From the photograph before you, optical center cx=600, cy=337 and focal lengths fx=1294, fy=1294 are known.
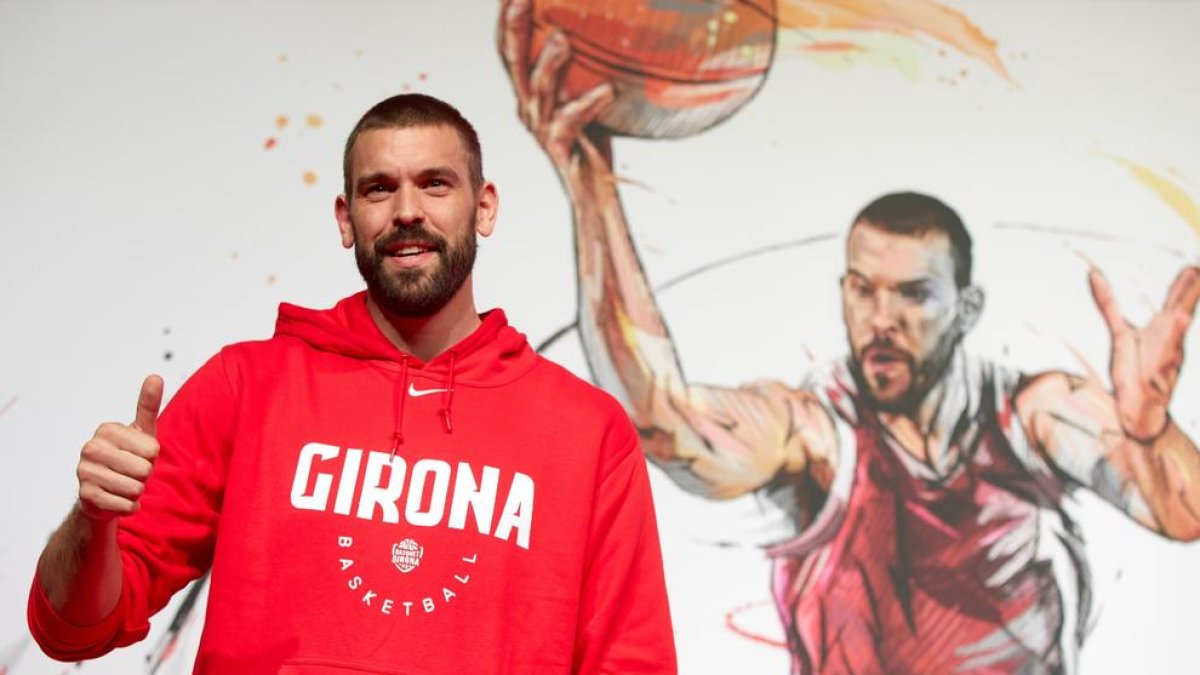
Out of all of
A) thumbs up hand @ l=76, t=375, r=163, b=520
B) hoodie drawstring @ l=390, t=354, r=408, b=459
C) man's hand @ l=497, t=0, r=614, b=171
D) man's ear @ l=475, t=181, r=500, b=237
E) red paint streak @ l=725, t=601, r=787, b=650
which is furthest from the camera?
man's hand @ l=497, t=0, r=614, b=171

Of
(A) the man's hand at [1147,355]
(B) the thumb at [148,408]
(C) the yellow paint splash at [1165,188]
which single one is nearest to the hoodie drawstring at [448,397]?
(B) the thumb at [148,408]

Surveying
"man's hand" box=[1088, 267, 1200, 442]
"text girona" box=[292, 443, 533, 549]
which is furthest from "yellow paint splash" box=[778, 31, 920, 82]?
"text girona" box=[292, 443, 533, 549]

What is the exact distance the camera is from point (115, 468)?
91 cm

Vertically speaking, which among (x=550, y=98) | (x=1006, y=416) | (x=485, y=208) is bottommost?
(x=1006, y=416)

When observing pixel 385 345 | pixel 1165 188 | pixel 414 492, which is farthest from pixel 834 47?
pixel 414 492

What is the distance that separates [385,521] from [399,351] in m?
0.18

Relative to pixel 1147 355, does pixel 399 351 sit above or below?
below

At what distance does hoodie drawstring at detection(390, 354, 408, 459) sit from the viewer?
1148mm

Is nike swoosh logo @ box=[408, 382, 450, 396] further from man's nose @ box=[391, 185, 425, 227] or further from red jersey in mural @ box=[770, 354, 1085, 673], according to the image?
red jersey in mural @ box=[770, 354, 1085, 673]

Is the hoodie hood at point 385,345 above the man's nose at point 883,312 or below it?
below

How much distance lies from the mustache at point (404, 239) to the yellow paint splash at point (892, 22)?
2.83 ft

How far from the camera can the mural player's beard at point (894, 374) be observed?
1.75 meters

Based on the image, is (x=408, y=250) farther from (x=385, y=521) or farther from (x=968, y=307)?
(x=968, y=307)

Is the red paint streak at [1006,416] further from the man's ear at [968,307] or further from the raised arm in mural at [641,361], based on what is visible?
the raised arm in mural at [641,361]
